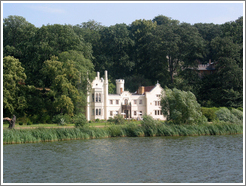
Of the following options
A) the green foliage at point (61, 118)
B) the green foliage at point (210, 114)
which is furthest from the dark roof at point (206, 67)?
the green foliage at point (61, 118)

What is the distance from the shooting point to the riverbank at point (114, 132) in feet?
110

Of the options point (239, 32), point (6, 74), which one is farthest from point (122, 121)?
point (239, 32)

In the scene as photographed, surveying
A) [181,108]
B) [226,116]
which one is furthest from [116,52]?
[181,108]

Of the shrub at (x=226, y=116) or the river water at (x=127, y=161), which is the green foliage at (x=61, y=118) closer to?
the river water at (x=127, y=161)

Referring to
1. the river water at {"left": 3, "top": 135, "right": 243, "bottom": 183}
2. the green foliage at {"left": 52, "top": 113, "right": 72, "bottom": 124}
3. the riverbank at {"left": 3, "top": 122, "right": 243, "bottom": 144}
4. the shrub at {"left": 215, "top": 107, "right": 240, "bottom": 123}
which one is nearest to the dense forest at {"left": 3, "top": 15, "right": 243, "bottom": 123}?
the green foliage at {"left": 52, "top": 113, "right": 72, "bottom": 124}

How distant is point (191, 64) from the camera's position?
6919 centimetres

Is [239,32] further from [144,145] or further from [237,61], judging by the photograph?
[144,145]

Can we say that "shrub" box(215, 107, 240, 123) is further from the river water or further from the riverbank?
the river water

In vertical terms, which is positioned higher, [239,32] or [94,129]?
[239,32]

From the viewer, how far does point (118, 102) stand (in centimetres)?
6100

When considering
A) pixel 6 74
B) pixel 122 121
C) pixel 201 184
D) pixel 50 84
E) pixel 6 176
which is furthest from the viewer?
pixel 50 84

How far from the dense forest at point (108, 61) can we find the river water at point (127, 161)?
1834 cm

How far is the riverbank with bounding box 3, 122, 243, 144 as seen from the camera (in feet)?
110

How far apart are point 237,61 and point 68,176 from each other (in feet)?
170
